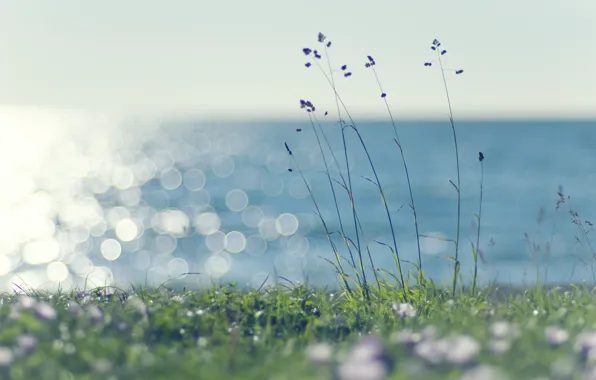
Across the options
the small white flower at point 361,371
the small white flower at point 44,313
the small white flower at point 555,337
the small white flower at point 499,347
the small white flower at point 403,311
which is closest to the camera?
the small white flower at point 361,371

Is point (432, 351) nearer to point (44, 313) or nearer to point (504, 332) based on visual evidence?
point (504, 332)

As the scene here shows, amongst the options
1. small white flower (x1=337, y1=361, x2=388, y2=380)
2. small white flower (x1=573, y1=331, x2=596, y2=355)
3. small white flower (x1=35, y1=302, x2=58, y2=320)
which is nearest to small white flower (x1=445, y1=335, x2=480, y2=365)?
small white flower (x1=337, y1=361, x2=388, y2=380)

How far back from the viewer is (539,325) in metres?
3.81

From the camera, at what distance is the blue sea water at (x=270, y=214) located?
23594 millimetres

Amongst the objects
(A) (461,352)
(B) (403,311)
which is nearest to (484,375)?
(A) (461,352)

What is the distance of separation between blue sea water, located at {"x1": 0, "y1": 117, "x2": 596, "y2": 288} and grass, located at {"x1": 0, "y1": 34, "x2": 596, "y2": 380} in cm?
119

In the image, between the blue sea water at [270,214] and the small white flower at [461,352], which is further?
the blue sea water at [270,214]

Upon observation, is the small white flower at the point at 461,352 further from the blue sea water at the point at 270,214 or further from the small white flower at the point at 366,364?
the blue sea water at the point at 270,214

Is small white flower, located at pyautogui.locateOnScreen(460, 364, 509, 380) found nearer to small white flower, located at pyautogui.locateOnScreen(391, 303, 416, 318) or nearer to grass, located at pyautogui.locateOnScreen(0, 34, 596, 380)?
grass, located at pyautogui.locateOnScreen(0, 34, 596, 380)

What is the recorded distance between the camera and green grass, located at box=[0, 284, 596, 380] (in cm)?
283

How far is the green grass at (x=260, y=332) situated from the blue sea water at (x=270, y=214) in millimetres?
1199

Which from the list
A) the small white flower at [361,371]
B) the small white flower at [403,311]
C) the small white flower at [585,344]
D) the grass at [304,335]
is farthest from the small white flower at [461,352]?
the small white flower at [403,311]

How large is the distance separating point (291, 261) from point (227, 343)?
23710mm

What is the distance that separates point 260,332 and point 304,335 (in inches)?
8.4
